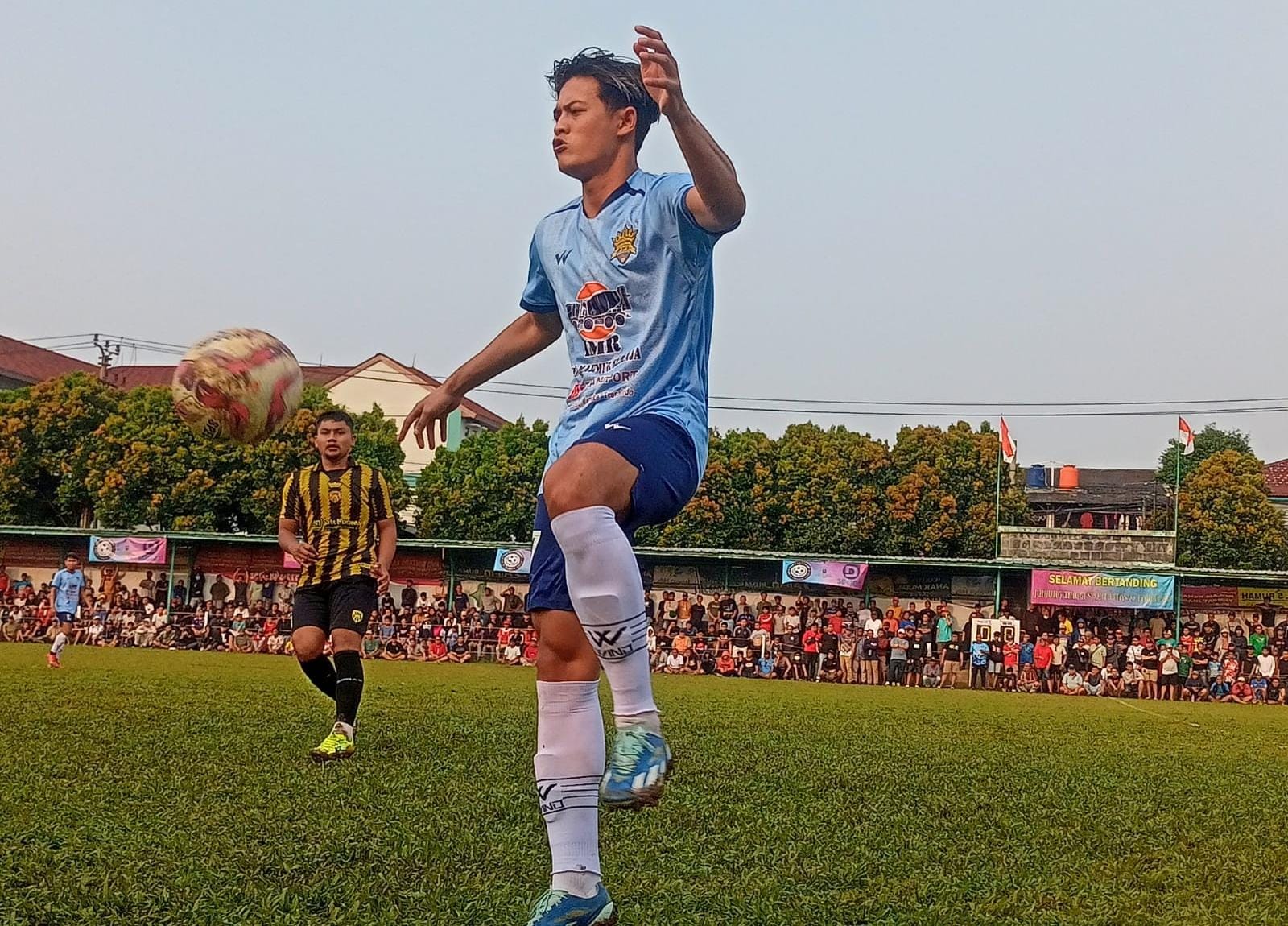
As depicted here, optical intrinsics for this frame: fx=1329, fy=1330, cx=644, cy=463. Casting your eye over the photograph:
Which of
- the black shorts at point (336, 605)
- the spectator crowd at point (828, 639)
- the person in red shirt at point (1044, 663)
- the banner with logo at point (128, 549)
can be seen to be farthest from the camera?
the banner with logo at point (128, 549)

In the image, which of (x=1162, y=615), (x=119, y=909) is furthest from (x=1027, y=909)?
(x=1162, y=615)

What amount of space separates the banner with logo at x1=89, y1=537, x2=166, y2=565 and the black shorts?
3512cm

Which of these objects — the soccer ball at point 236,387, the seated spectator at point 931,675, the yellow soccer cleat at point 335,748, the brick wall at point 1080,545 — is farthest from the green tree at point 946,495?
the soccer ball at point 236,387

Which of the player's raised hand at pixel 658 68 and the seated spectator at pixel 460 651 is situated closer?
the player's raised hand at pixel 658 68

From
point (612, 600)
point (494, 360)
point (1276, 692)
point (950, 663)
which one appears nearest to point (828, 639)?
point (950, 663)

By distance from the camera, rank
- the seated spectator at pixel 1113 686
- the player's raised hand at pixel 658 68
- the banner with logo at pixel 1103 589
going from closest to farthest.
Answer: the player's raised hand at pixel 658 68, the seated spectator at pixel 1113 686, the banner with logo at pixel 1103 589

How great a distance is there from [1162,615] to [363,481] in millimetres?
33597

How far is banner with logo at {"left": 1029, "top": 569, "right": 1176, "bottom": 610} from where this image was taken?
3522 centimetres

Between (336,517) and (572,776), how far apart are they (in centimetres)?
568

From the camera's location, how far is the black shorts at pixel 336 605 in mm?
8836

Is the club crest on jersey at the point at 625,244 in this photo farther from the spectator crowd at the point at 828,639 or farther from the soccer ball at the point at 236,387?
the spectator crowd at the point at 828,639

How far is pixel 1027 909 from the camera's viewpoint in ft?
13.7

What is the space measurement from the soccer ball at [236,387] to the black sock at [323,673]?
9.51ft

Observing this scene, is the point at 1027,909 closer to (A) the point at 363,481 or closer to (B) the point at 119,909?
(B) the point at 119,909
